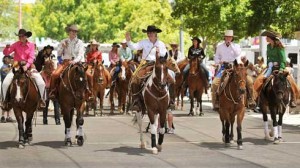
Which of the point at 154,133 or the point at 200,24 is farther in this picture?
the point at 200,24

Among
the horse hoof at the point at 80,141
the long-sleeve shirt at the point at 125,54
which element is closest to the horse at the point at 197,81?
the long-sleeve shirt at the point at 125,54

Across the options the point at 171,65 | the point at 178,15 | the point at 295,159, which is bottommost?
the point at 295,159

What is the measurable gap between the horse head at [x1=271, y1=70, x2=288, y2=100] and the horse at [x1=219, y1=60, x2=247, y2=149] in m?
1.49

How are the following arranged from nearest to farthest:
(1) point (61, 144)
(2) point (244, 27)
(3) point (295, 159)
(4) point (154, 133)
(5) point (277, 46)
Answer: (3) point (295, 159)
(4) point (154, 133)
(1) point (61, 144)
(5) point (277, 46)
(2) point (244, 27)

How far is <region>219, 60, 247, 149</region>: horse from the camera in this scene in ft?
68.1

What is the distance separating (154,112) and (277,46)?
176 inches

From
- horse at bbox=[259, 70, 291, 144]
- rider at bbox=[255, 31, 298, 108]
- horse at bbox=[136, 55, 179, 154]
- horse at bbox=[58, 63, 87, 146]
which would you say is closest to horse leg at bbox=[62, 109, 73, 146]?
horse at bbox=[58, 63, 87, 146]

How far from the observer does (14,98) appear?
68.3 ft

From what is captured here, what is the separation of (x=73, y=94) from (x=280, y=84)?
16.9 feet

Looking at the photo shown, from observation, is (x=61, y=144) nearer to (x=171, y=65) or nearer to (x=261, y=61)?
(x=171, y=65)

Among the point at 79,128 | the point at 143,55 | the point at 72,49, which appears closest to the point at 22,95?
the point at 79,128

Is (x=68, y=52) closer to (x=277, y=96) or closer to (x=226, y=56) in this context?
(x=226, y=56)

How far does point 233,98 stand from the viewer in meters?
21.1

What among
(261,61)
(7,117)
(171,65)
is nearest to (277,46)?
(171,65)
